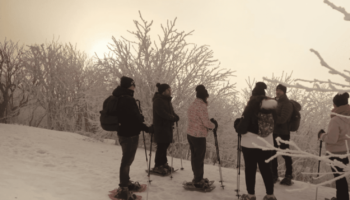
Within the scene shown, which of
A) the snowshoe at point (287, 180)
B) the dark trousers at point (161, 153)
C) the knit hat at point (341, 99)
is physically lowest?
the snowshoe at point (287, 180)

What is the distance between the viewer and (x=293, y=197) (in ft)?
16.1

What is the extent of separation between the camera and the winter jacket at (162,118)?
5.35 meters

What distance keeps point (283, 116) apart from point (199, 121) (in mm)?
1642

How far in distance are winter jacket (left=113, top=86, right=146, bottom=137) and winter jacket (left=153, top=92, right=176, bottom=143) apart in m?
1.26

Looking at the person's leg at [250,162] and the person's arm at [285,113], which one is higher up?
the person's arm at [285,113]

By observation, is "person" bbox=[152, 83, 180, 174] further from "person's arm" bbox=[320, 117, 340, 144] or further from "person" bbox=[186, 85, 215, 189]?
"person's arm" bbox=[320, 117, 340, 144]

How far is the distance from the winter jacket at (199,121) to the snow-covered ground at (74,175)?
1.11m

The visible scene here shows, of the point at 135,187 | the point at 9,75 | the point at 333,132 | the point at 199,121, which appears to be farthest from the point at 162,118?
the point at 9,75

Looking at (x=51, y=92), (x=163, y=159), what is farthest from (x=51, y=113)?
(x=163, y=159)

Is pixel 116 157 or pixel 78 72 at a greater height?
pixel 78 72

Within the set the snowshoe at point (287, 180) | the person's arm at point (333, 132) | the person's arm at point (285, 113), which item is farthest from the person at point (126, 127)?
the snowshoe at point (287, 180)

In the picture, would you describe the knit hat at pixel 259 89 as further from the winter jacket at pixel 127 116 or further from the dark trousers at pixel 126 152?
the dark trousers at pixel 126 152

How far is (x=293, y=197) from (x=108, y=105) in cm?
380

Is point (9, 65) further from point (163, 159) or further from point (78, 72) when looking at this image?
point (163, 159)
